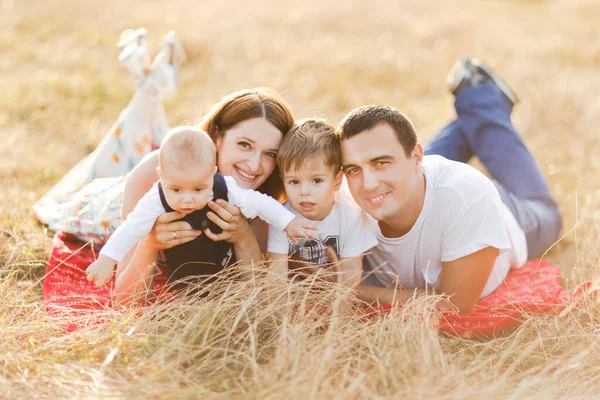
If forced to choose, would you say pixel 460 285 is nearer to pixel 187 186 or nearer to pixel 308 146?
pixel 308 146

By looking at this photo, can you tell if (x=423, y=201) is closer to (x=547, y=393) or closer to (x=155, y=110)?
(x=547, y=393)

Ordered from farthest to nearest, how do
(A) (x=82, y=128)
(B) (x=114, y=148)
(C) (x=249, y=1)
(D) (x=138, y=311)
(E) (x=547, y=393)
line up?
(C) (x=249, y=1)
(A) (x=82, y=128)
(B) (x=114, y=148)
(D) (x=138, y=311)
(E) (x=547, y=393)

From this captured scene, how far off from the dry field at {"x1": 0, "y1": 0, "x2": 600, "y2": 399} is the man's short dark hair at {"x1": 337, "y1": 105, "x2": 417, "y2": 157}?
78 centimetres

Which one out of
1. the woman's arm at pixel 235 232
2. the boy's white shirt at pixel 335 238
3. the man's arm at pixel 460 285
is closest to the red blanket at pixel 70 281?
the woman's arm at pixel 235 232

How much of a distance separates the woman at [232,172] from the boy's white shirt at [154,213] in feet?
0.15

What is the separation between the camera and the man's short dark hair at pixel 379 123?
10.6 feet

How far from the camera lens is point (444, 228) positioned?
3.45 meters

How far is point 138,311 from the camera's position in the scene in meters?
3.16

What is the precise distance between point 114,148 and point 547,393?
325 centimetres

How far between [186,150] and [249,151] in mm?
597

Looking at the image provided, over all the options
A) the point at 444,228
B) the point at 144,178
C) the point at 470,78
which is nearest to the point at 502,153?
the point at 470,78

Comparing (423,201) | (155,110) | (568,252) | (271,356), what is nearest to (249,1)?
(155,110)

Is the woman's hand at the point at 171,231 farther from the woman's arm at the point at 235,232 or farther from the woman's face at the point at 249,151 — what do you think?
the woman's face at the point at 249,151

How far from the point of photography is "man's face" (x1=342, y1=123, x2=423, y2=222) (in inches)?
127
